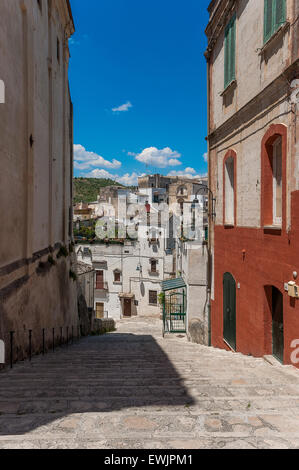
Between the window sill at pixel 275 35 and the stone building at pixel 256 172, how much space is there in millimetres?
22

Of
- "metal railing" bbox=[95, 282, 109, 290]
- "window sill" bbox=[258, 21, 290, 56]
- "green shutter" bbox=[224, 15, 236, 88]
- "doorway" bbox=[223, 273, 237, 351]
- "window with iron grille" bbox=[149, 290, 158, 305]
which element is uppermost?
"green shutter" bbox=[224, 15, 236, 88]

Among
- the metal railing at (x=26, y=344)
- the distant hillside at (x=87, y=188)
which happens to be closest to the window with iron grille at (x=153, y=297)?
the metal railing at (x=26, y=344)

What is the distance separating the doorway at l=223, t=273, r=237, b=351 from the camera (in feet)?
32.4

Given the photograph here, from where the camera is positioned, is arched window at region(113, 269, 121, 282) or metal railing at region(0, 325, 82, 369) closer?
metal railing at region(0, 325, 82, 369)

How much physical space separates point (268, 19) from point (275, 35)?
71 cm

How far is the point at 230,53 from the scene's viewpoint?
9.89 m

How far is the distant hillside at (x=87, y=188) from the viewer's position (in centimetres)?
8786

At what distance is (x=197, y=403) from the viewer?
12.7 feet

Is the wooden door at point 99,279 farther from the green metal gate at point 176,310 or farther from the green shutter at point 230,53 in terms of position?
the green shutter at point 230,53

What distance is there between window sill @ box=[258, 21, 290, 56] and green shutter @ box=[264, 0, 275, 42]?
0.45 ft
